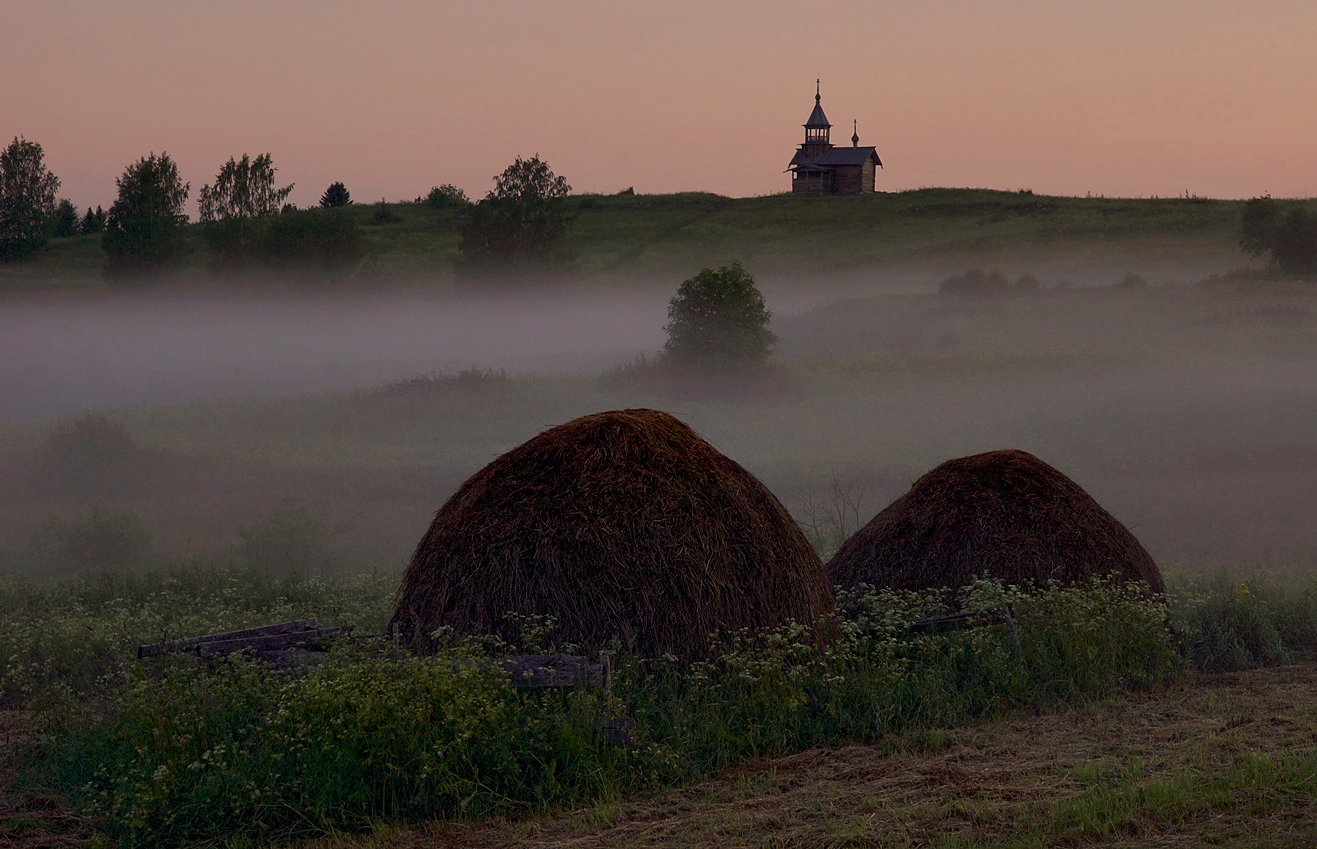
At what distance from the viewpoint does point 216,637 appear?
13.0m

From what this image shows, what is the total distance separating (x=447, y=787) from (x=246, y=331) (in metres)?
78.2

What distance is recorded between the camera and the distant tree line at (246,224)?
80.2 meters

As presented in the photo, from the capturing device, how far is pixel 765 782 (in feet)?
34.6

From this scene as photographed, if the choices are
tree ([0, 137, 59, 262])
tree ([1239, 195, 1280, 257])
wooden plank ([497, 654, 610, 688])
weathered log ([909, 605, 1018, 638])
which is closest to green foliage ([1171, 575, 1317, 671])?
weathered log ([909, 605, 1018, 638])

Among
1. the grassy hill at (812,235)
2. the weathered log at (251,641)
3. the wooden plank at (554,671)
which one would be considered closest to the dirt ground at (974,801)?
the wooden plank at (554,671)

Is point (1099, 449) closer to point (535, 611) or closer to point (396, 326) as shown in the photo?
point (535, 611)

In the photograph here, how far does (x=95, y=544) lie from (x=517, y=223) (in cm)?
5026

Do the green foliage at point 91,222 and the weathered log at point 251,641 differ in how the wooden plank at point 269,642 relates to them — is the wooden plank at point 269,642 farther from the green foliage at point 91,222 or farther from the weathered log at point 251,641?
the green foliage at point 91,222

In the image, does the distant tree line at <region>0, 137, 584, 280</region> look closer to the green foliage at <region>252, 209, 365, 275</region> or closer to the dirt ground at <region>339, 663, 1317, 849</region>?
the green foliage at <region>252, 209, 365, 275</region>

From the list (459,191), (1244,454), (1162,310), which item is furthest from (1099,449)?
(459,191)

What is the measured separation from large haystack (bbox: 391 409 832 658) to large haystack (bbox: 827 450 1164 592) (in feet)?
9.41

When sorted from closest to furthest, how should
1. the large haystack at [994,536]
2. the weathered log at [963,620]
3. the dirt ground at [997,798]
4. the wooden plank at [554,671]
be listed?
the dirt ground at [997,798] < the wooden plank at [554,671] < the weathered log at [963,620] < the large haystack at [994,536]

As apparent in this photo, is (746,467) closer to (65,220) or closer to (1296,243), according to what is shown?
(1296,243)

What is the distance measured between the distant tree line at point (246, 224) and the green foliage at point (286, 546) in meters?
49.5
